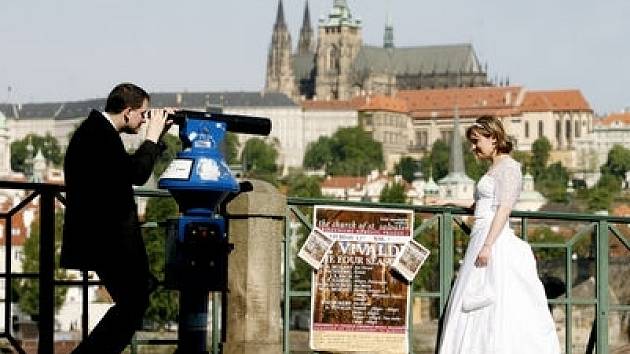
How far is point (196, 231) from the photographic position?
754cm

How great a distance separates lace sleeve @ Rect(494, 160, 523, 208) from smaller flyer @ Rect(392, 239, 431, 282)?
0.94m

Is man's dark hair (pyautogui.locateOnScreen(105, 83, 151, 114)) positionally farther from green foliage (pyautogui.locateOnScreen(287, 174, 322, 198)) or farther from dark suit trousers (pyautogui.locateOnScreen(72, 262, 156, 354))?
green foliage (pyautogui.locateOnScreen(287, 174, 322, 198))

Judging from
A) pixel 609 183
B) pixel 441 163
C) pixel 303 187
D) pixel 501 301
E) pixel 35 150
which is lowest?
pixel 501 301

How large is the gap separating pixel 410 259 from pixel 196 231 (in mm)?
2807

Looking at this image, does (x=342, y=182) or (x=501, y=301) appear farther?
(x=342, y=182)

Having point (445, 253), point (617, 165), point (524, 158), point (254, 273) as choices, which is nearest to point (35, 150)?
point (524, 158)

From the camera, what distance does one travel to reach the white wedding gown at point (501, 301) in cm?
920

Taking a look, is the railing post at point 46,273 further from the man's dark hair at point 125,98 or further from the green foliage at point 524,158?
the green foliage at point 524,158

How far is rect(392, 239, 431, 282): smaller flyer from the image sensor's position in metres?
10.1

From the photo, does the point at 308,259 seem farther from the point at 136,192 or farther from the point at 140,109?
the point at 140,109

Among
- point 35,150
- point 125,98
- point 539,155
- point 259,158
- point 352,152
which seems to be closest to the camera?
point 125,98

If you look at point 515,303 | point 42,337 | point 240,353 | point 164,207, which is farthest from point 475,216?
point 164,207

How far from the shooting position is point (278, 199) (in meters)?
9.09

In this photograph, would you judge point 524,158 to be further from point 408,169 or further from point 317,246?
point 317,246
